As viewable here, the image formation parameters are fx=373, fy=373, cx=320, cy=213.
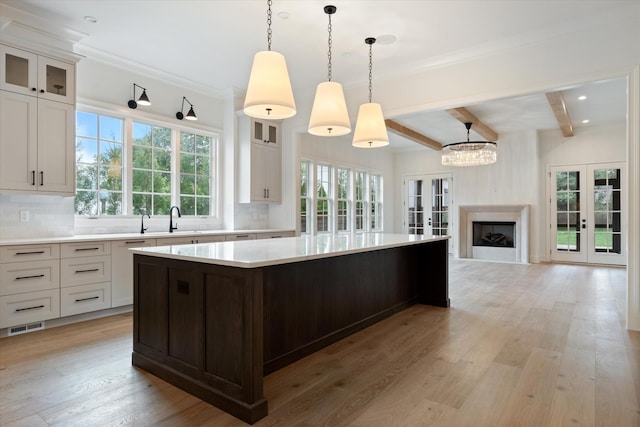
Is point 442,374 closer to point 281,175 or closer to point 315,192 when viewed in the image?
point 281,175

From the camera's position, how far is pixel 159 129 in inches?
206

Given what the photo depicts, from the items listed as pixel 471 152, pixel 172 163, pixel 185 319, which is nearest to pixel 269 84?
pixel 185 319

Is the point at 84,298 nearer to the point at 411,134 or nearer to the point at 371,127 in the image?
the point at 371,127

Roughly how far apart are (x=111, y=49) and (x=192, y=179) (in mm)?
1966

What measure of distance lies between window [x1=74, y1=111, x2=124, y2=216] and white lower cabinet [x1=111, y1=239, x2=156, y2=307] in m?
0.79

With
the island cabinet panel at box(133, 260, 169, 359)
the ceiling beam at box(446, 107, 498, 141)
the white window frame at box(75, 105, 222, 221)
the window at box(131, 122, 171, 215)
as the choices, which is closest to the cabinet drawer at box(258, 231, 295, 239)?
the white window frame at box(75, 105, 222, 221)

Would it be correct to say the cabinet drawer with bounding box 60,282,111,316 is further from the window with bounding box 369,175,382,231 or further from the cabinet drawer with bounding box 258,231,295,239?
the window with bounding box 369,175,382,231

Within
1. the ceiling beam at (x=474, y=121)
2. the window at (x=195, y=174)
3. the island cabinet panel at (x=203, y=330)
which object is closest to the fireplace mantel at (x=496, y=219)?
the ceiling beam at (x=474, y=121)

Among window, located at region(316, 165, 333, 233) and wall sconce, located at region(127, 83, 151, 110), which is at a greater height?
wall sconce, located at region(127, 83, 151, 110)

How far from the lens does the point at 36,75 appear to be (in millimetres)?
3631

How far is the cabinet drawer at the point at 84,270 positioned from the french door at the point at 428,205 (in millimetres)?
7959

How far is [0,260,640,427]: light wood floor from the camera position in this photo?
1.99 metres

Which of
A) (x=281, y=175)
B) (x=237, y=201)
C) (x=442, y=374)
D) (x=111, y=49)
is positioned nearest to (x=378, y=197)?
(x=281, y=175)

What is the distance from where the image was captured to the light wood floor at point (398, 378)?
1986mm
